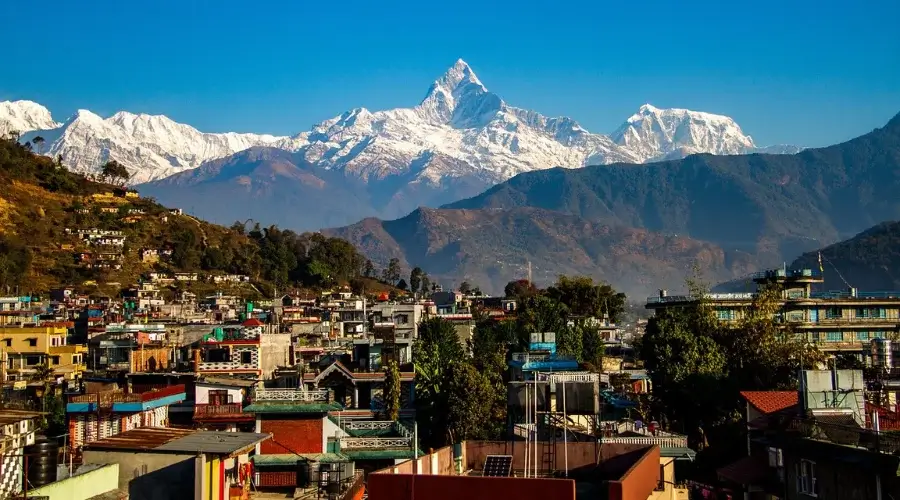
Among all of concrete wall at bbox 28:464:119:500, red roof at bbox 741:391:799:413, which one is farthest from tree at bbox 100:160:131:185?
concrete wall at bbox 28:464:119:500

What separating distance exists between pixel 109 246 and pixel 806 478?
105 m

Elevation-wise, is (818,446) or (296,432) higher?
(818,446)

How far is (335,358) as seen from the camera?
53781 mm

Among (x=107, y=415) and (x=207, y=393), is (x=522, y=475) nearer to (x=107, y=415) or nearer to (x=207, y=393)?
(x=107, y=415)

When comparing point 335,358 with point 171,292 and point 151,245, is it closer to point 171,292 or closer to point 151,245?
point 171,292

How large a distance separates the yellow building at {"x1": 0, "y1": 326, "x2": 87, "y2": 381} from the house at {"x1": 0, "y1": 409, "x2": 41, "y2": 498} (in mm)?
35701

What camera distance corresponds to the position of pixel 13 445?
20781mm

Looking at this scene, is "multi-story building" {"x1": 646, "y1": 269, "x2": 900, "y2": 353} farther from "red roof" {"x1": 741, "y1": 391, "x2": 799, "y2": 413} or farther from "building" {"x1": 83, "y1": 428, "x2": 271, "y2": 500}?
"building" {"x1": 83, "y1": 428, "x2": 271, "y2": 500}

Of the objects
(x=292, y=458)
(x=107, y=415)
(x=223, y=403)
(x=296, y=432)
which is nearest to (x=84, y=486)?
(x=292, y=458)

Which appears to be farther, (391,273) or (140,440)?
(391,273)

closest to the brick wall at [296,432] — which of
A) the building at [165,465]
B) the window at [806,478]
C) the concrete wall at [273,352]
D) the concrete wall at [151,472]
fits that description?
the building at [165,465]

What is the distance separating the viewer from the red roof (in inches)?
1133

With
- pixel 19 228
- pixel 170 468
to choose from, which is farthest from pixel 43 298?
pixel 170 468

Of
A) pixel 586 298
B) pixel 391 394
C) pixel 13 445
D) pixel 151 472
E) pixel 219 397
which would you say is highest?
pixel 586 298
